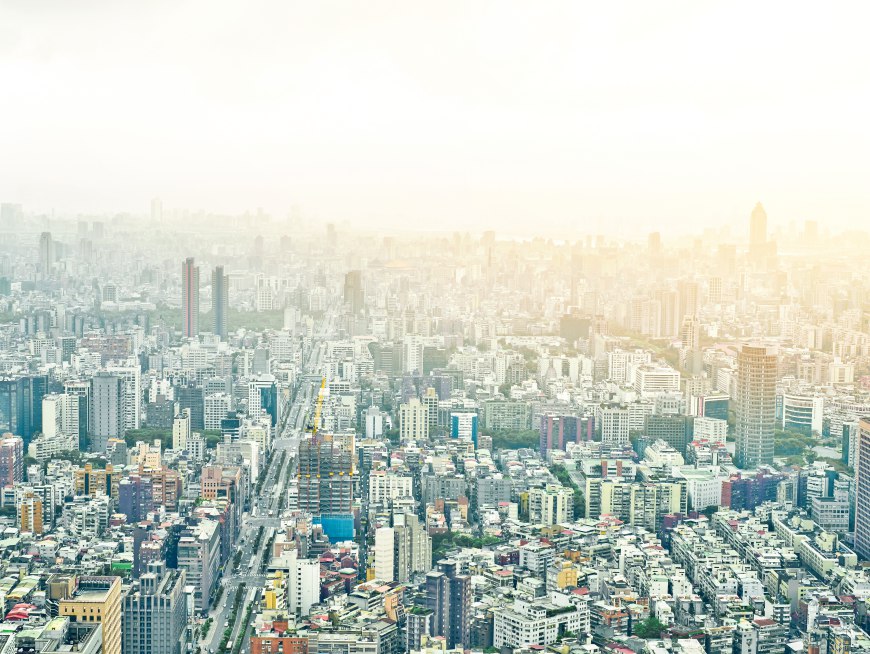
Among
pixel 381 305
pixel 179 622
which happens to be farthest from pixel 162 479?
pixel 381 305

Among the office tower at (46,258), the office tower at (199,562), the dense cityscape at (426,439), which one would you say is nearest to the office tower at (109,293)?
the dense cityscape at (426,439)

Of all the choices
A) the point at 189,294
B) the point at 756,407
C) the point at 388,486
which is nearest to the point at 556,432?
the point at 756,407

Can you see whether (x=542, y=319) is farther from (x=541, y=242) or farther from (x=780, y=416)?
(x=780, y=416)

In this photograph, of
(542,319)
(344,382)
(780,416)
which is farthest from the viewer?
(542,319)

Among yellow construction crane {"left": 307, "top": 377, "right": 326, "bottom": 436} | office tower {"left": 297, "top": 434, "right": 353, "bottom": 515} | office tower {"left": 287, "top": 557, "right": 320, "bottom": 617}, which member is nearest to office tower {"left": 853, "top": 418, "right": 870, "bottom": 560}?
office tower {"left": 297, "top": 434, "right": 353, "bottom": 515}

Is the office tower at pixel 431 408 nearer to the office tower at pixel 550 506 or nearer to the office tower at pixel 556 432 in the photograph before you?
the office tower at pixel 556 432

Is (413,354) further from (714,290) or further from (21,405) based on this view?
(21,405)
